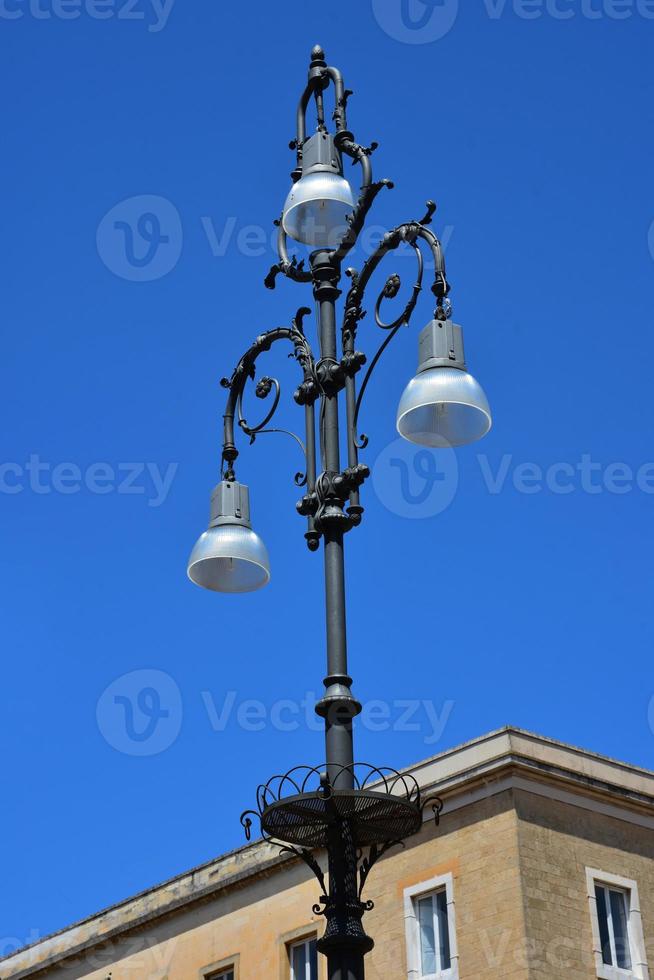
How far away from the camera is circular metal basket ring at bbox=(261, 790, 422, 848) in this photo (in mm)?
7707

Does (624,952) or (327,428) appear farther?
(624,952)

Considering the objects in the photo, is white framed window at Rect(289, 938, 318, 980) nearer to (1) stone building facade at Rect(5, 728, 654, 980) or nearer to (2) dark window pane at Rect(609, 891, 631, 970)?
(1) stone building facade at Rect(5, 728, 654, 980)

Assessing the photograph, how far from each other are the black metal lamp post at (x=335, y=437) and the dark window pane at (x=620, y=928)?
49.7ft

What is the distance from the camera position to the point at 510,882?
22828mm

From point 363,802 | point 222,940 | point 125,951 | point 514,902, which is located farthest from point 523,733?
point 363,802

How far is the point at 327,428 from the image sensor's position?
9.08 m

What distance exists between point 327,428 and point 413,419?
52 cm

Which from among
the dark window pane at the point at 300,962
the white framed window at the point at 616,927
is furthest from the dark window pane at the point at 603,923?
the dark window pane at the point at 300,962

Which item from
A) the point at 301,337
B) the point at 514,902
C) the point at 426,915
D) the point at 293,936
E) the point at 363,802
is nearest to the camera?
the point at 363,802

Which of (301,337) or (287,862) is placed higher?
(287,862)

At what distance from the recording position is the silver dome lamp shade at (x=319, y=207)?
981cm

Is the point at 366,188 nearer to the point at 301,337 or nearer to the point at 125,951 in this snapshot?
the point at 301,337

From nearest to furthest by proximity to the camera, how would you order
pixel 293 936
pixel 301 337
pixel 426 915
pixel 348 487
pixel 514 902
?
pixel 348 487 → pixel 301 337 → pixel 514 902 → pixel 426 915 → pixel 293 936

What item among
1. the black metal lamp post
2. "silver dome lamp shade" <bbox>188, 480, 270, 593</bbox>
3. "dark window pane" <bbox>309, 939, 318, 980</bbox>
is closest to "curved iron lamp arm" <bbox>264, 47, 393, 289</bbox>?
the black metal lamp post
